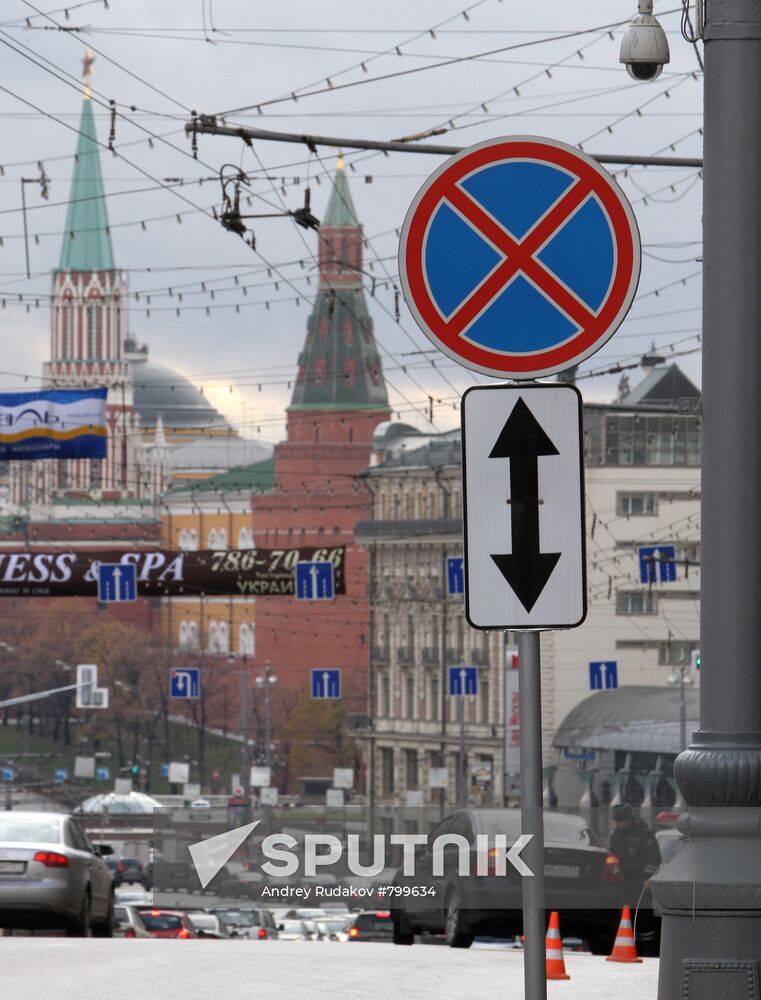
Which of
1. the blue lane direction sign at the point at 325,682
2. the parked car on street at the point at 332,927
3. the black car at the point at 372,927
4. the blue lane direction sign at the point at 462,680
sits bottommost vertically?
the parked car on street at the point at 332,927

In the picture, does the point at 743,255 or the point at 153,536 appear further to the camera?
the point at 153,536

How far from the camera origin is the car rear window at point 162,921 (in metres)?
30.6

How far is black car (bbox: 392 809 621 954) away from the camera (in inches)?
648

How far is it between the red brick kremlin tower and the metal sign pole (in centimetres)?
10542

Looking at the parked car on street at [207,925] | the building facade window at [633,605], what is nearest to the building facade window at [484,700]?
the building facade window at [633,605]

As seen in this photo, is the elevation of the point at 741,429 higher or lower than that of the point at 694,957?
higher

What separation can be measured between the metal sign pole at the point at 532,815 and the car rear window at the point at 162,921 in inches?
1028

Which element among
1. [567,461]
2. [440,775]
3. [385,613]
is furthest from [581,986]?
[385,613]

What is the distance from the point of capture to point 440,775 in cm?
8000

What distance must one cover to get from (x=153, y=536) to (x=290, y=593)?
100582 mm

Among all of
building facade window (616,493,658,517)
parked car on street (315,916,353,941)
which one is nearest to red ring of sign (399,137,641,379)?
parked car on street (315,916,353,941)

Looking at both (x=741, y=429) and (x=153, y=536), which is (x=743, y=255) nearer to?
(x=741, y=429)

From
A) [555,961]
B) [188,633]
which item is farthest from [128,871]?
[188,633]

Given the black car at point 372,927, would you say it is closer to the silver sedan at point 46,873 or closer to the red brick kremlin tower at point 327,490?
the silver sedan at point 46,873
